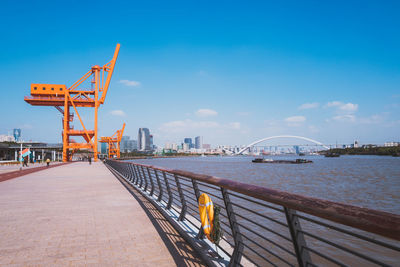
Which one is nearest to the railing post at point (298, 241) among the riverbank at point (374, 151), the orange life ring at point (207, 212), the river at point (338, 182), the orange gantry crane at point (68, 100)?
the orange life ring at point (207, 212)

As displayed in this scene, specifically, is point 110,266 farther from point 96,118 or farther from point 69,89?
point 69,89

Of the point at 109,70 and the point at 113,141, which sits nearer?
the point at 109,70

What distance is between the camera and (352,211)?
1481mm

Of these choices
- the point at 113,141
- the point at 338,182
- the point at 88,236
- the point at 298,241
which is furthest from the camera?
the point at 113,141

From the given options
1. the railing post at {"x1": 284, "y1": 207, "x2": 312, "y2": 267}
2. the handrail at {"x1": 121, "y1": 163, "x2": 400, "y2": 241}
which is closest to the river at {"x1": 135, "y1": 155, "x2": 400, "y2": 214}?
the railing post at {"x1": 284, "y1": 207, "x2": 312, "y2": 267}

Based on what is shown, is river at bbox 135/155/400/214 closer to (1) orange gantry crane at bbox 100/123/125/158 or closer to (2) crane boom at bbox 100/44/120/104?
(2) crane boom at bbox 100/44/120/104

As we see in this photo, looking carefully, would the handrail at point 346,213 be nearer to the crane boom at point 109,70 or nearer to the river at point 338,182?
the river at point 338,182

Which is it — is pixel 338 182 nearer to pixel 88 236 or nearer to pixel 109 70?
pixel 88 236

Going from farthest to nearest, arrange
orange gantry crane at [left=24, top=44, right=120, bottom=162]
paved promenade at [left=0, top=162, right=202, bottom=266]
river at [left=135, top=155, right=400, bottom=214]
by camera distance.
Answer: orange gantry crane at [left=24, top=44, right=120, bottom=162], river at [left=135, top=155, right=400, bottom=214], paved promenade at [left=0, top=162, right=202, bottom=266]

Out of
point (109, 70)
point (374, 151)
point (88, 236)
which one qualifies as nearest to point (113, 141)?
point (109, 70)

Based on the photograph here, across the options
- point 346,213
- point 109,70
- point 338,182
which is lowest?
point 338,182

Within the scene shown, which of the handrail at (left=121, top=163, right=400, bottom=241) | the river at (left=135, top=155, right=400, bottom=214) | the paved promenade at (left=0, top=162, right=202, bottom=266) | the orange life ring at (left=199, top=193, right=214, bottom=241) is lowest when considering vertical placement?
the river at (left=135, top=155, right=400, bottom=214)

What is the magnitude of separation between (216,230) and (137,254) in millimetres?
1160

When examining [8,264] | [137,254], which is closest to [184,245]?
[137,254]
